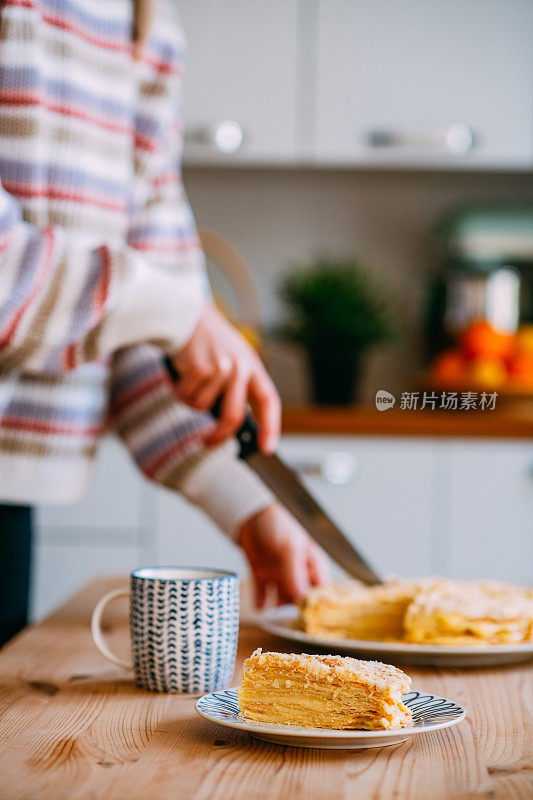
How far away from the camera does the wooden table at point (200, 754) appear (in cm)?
45

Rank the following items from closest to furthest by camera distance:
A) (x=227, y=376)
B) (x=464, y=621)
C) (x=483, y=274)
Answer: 1. (x=464, y=621)
2. (x=227, y=376)
3. (x=483, y=274)

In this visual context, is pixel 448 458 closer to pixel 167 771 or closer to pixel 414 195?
pixel 414 195

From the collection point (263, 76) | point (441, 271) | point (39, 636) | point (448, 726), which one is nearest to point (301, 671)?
point (448, 726)

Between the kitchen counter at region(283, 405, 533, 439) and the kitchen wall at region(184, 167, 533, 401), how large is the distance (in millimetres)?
505

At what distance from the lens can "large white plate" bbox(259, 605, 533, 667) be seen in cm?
69

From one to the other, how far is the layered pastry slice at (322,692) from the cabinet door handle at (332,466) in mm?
1456

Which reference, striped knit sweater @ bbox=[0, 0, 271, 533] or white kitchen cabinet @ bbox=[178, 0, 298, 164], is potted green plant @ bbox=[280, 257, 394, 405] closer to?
white kitchen cabinet @ bbox=[178, 0, 298, 164]

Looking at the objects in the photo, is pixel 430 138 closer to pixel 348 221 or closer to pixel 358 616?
pixel 348 221

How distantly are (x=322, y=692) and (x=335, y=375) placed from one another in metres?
1.71

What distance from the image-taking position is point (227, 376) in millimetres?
828

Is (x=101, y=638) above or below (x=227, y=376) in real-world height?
below

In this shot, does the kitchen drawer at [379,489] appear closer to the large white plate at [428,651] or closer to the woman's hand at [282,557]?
the woman's hand at [282,557]

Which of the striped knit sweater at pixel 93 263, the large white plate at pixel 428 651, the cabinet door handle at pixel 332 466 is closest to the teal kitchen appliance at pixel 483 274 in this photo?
the cabinet door handle at pixel 332 466

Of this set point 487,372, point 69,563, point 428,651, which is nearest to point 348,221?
A: point 487,372
